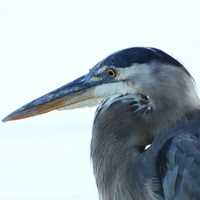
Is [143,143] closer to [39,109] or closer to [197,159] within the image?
[197,159]

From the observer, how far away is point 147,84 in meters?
1.99

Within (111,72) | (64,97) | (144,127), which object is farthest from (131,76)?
(64,97)

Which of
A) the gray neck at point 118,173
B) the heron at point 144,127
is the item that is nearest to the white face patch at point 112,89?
the heron at point 144,127

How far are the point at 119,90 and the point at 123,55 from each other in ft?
0.61

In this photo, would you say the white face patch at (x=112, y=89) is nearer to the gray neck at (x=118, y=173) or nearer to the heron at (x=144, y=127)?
the heron at (x=144, y=127)

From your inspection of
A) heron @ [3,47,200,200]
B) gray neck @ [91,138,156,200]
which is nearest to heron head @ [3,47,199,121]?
heron @ [3,47,200,200]

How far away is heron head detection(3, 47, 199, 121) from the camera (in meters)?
1.99

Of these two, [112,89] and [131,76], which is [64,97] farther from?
[131,76]

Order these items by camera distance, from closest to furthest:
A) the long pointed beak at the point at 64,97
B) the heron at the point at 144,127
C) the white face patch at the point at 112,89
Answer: the heron at the point at 144,127, the white face patch at the point at 112,89, the long pointed beak at the point at 64,97

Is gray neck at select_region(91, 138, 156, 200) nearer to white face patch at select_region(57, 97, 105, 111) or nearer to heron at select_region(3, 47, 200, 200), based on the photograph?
heron at select_region(3, 47, 200, 200)

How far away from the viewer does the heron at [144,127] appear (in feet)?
6.28

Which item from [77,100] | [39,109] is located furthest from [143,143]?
[39,109]

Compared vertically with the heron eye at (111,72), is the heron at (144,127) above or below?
below

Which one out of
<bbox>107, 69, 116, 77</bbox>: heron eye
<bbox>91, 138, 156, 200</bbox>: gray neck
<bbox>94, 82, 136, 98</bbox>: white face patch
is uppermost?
<bbox>107, 69, 116, 77</bbox>: heron eye
